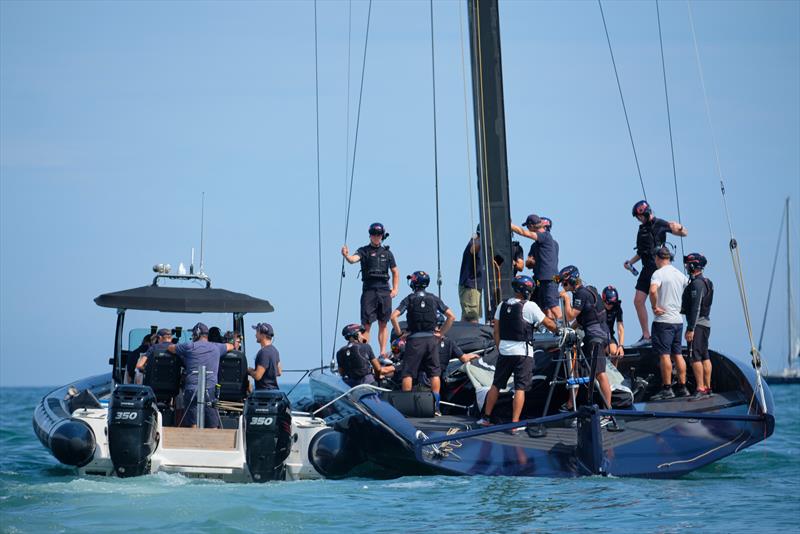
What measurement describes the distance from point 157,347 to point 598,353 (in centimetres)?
490

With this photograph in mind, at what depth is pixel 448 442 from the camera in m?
11.8

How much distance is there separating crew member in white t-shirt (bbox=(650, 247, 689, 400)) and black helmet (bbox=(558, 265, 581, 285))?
108 cm

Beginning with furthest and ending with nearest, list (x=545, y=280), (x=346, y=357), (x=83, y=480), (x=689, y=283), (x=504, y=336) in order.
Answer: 1. (x=545, y=280)
2. (x=346, y=357)
3. (x=689, y=283)
4. (x=504, y=336)
5. (x=83, y=480)

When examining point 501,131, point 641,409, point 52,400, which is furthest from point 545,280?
point 52,400

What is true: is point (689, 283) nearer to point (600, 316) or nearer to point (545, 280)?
point (600, 316)

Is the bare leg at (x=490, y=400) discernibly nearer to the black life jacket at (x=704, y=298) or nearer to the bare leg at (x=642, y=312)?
the black life jacket at (x=704, y=298)

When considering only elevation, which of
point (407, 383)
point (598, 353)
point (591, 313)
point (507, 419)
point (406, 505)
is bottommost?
point (406, 505)

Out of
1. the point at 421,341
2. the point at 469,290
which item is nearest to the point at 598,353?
the point at 421,341

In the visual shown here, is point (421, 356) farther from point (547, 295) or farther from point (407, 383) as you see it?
point (547, 295)

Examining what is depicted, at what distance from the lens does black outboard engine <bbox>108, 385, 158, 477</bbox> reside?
1183 centimetres

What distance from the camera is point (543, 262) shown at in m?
15.7

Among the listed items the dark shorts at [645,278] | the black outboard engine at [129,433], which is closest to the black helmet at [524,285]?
the dark shorts at [645,278]

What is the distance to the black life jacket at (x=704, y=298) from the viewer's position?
13.3 metres

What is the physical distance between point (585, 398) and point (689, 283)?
1777 millimetres
